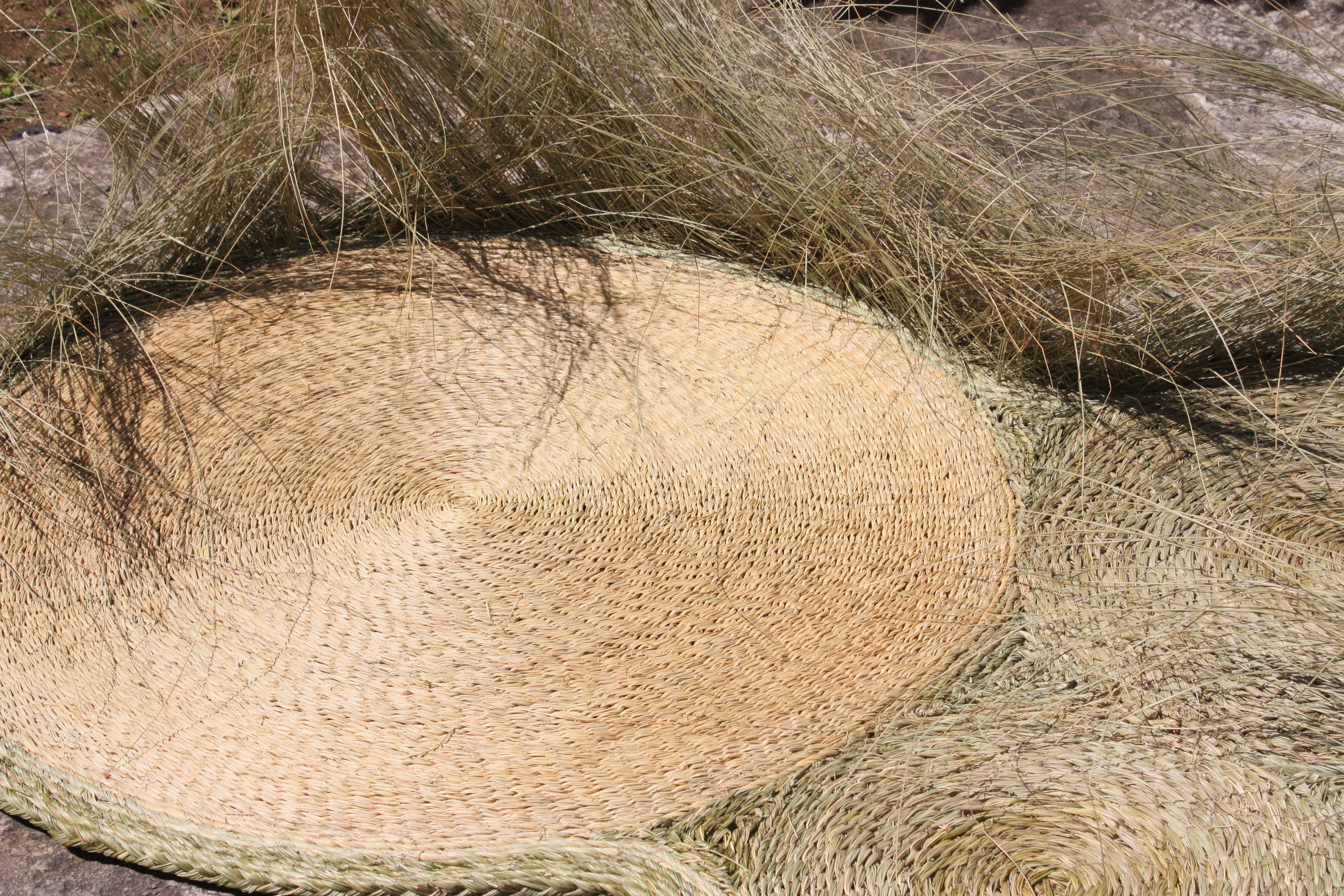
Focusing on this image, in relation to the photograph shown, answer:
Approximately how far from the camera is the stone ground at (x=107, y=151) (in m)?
0.85

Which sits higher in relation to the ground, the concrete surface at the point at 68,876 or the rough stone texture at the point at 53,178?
the rough stone texture at the point at 53,178

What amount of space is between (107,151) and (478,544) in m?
0.82

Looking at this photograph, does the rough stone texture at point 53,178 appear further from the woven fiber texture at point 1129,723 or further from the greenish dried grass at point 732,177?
the woven fiber texture at point 1129,723

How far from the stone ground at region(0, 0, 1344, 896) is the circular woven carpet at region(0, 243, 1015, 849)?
8 cm

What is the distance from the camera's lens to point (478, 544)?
101 cm

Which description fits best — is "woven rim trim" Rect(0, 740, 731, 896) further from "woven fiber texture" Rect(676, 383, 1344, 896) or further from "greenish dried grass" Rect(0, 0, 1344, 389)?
"greenish dried grass" Rect(0, 0, 1344, 389)

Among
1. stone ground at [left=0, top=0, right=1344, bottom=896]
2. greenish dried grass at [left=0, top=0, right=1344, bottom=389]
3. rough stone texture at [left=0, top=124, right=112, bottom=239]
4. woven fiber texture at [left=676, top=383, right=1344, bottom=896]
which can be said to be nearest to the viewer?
woven fiber texture at [left=676, top=383, right=1344, bottom=896]

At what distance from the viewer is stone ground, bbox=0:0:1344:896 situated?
0.85 m

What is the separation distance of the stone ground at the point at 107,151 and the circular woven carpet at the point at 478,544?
78 millimetres

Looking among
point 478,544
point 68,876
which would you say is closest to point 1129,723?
point 478,544

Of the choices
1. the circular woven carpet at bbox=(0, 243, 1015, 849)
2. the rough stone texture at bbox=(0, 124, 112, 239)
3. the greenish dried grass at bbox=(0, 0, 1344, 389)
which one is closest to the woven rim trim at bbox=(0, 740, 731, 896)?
the circular woven carpet at bbox=(0, 243, 1015, 849)

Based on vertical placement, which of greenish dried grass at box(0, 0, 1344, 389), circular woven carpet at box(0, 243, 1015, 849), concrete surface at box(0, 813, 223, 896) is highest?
greenish dried grass at box(0, 0, 1344, 389)

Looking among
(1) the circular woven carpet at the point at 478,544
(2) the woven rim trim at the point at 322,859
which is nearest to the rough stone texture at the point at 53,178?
(1) the circular woven carpet at the point at 478,544

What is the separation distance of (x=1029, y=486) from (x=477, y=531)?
54 centimetres
